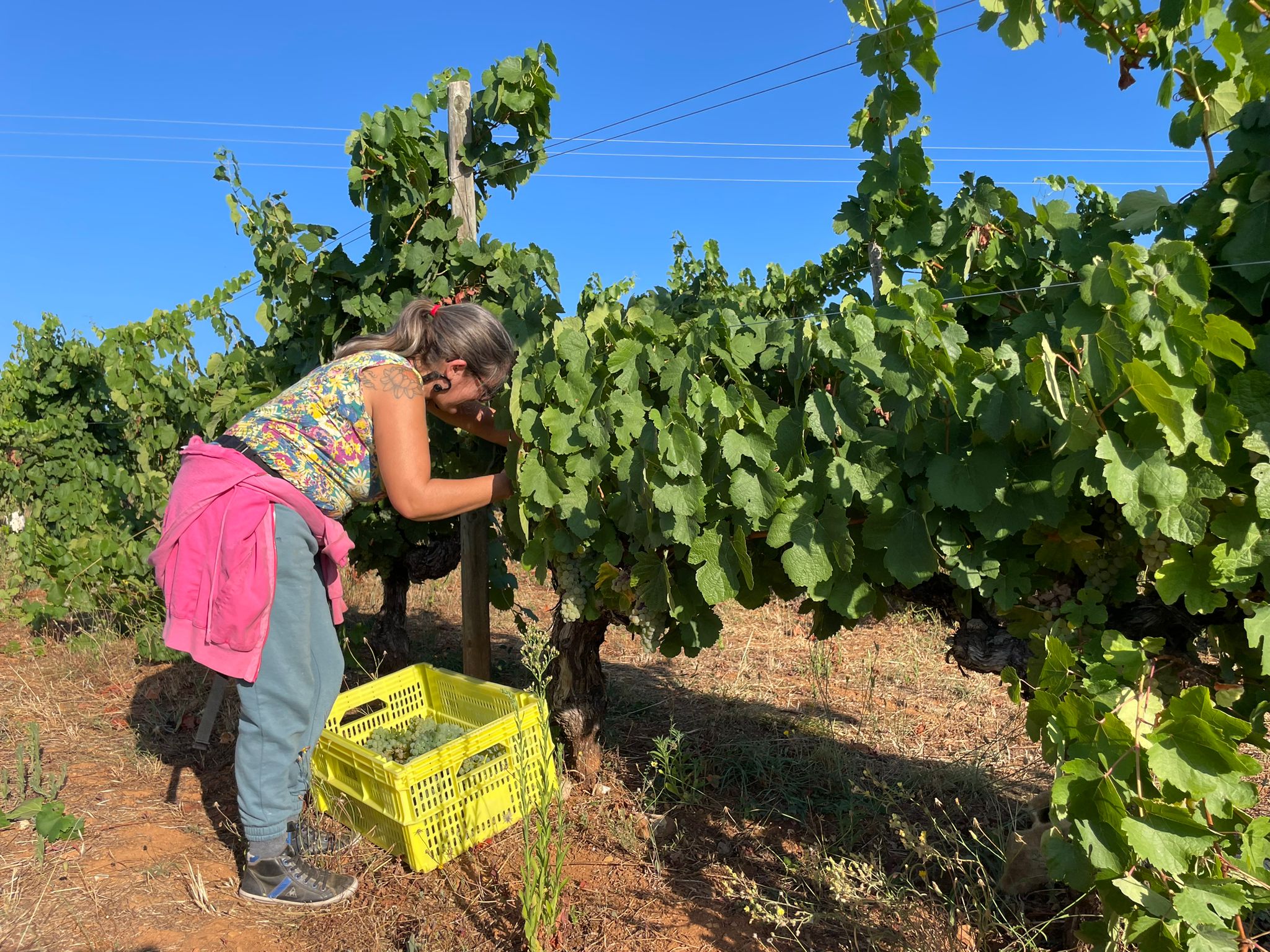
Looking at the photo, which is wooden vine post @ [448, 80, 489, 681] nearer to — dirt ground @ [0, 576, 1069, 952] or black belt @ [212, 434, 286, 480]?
dirt ground @ [0, 576, 1069, 952]

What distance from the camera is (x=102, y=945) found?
229 cm

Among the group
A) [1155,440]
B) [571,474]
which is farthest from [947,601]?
[571,474]

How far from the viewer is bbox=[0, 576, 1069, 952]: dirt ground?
2.24m

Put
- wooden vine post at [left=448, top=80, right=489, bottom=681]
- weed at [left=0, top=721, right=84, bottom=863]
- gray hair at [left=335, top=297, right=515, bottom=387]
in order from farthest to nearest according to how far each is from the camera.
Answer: wooden vine post at [left=448, top=80, right=489, bottom=681], weed at [left=0, top=721, right=84, bottom=863], gray hair at [left=335, top=297, right=515, bottom=387]

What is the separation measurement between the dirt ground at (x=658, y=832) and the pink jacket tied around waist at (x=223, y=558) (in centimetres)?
78

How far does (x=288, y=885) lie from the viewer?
2.45 m

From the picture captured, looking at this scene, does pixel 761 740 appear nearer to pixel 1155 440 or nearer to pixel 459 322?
pixel 459 322

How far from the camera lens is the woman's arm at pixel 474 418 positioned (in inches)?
105

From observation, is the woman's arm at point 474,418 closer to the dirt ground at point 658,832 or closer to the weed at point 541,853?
the weed at point 541,853

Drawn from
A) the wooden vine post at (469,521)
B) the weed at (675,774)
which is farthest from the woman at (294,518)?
the weed at (675,774)

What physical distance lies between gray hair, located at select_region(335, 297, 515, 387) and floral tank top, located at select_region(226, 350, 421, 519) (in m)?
0.09

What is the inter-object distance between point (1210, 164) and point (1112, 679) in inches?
42.8

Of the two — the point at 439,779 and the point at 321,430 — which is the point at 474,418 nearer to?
the point at 321,430

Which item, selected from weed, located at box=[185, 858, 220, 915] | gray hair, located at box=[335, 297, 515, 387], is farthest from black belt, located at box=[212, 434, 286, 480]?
weed, located at box=[185, 858, 220, 915]
